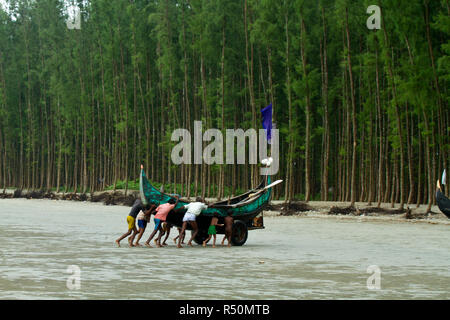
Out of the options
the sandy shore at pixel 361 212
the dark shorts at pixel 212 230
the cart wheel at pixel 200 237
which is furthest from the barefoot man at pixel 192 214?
the sandy shore at pixel 361 212

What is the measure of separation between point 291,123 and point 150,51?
587 inches

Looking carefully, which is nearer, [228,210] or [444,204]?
[228,210]

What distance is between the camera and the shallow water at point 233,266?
387 inches

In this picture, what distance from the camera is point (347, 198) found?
115 ft

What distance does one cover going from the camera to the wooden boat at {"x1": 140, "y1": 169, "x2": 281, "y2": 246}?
54.3 feet

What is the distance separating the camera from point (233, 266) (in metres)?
13.0

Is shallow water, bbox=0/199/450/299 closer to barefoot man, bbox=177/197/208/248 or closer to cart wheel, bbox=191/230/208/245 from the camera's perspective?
barefoot man, bbox=177/197/208/248

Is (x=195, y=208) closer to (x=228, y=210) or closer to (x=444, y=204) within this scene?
(x=228, y=210)

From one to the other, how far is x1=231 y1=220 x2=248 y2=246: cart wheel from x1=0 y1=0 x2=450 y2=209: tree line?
10.2 metres

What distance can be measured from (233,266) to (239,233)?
4600 millimetres

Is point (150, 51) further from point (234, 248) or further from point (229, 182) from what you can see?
point (234, 248)

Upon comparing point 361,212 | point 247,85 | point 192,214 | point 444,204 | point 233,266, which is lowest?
point 361,212

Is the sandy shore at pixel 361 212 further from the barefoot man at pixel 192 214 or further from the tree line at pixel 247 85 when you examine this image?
the barefoot man at pixel 192 214

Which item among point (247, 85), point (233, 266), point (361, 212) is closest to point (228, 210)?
point (233, 266)
